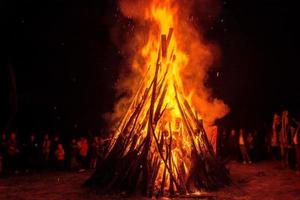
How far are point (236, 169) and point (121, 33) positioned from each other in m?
9.06

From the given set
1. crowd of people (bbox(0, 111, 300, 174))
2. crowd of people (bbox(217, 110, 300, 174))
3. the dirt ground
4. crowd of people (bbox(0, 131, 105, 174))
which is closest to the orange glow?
the dirt ground

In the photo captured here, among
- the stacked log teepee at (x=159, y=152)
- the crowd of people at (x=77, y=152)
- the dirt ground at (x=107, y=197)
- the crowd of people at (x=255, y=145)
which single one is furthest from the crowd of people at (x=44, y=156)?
the crowd of people at (x=255, y=145)

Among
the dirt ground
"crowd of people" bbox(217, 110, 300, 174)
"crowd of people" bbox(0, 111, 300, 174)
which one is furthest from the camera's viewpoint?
"crowd of people" bbox(217, 110, 300, 174)

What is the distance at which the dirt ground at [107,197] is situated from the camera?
1017 cm

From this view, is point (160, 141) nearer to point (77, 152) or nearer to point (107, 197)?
point (107, 197)

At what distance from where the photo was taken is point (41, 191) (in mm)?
11031

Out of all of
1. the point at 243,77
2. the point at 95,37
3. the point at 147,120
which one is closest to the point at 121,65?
the point at 95,37

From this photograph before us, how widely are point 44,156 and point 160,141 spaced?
705 centimetres

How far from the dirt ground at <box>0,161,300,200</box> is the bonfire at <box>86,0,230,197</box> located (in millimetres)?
635

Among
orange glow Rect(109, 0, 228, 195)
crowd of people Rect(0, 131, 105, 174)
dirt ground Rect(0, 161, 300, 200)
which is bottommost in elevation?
dirt ground Rect(0, 161, 300, 200)

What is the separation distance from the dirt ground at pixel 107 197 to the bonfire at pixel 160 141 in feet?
2.08

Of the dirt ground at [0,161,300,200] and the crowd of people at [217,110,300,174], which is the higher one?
the crowd of people at [217,110,300,174]

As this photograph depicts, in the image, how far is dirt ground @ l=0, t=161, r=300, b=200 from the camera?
10.2m

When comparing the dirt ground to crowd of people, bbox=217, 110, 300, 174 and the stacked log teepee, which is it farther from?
crowd of people, bbox=217, 110, 300, 174
